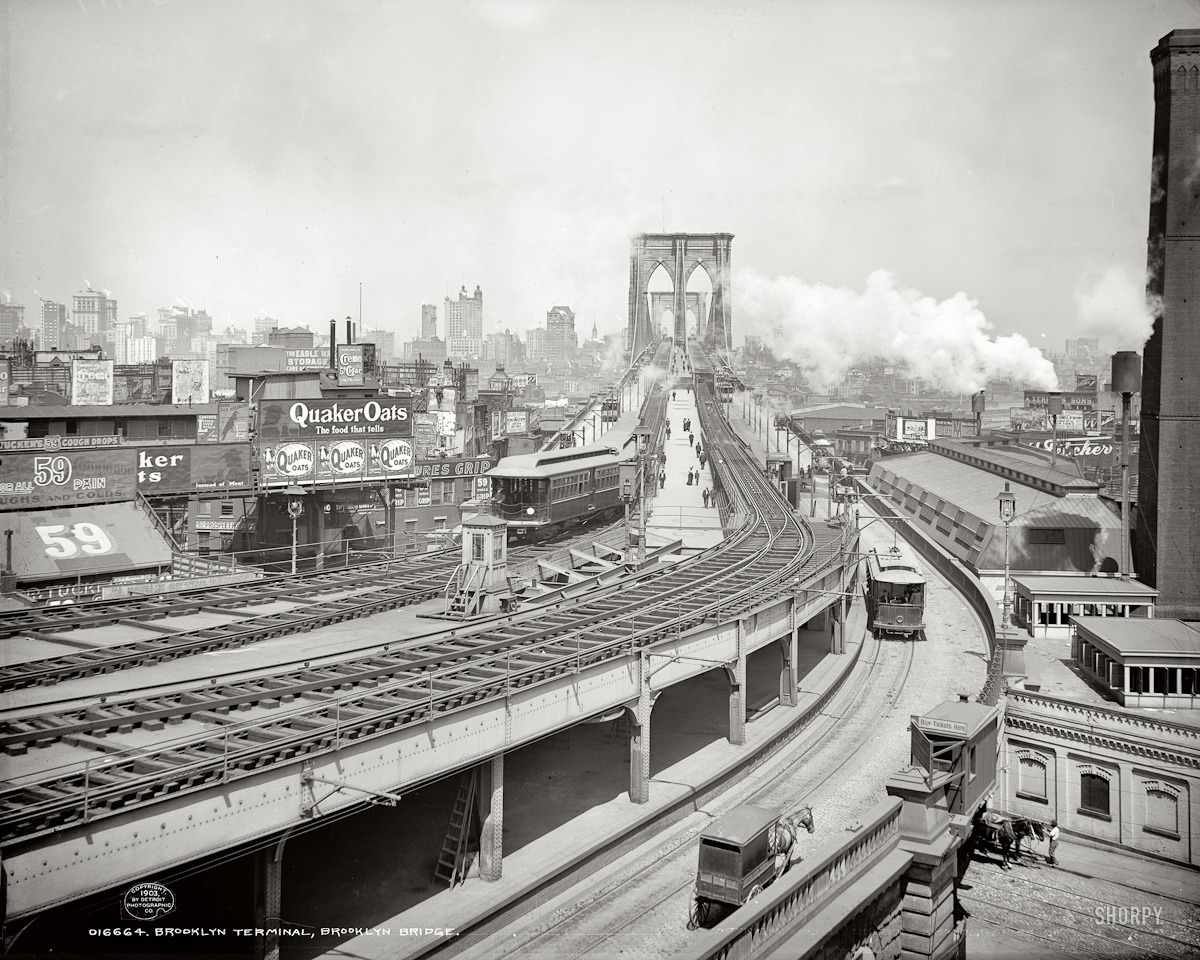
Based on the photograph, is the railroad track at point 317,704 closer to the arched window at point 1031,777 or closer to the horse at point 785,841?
the horse at point 785,841

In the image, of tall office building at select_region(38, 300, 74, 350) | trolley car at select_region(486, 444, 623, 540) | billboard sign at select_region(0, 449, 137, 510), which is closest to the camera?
billboard sign at select_region(0, 449, 137, 510)

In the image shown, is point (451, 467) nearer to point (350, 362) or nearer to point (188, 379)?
point (350, 362)

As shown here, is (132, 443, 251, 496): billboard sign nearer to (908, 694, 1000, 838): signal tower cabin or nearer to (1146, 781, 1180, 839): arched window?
(908, 694, 1000, 838): signal tower cabin

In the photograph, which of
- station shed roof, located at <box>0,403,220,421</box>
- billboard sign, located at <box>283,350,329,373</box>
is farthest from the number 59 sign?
billboard sign, located at <box>283,350,329,373</box>

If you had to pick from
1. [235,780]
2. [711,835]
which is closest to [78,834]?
[235,780]

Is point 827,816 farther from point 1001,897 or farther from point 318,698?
point 318,698

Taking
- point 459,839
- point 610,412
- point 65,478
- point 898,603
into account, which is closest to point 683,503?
point 898,603
